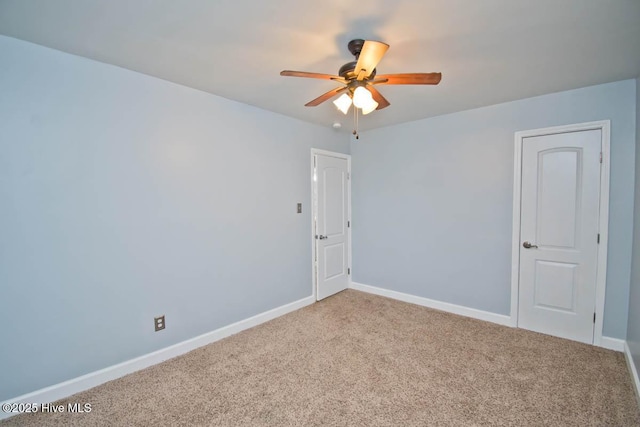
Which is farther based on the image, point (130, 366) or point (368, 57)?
point (130, 366)

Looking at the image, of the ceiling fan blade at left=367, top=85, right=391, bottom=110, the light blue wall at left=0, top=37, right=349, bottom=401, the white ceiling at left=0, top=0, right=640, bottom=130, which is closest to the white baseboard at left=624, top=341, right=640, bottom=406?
the white ceiling at left=0, top=0, right=640, bottom=130

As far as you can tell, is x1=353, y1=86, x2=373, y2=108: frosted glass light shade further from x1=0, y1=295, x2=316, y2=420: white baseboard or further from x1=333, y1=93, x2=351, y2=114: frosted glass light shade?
x1=0, y1=295, x2=316, y2=420: white baseboard

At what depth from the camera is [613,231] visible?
2494 mm

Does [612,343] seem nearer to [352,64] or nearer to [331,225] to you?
[331,225]

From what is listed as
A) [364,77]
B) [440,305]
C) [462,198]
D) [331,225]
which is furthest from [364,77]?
[440,305]

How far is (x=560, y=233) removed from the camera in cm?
275

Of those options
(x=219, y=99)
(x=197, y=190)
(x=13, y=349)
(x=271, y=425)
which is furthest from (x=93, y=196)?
(x=271, y=425)

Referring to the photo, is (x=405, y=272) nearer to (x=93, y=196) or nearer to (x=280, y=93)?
(x=280, y=93)

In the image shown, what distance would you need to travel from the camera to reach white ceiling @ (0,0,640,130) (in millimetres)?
1483

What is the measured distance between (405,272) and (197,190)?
276cm

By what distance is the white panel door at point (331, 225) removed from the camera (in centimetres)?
379

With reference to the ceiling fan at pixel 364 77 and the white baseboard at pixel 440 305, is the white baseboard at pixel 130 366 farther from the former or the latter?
the ceiling fan at pixel 364 77

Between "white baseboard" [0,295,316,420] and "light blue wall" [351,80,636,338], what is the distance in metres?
1.83

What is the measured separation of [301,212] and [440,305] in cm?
208
